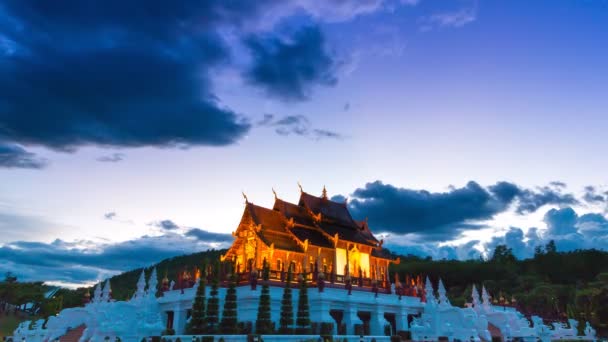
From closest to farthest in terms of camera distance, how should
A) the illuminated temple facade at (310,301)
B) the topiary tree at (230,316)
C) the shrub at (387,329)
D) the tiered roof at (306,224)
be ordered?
the topiary tree at (230,316) → the illuminated temple facade at (310,301) → the shrub at (387,329) → the tiered roof at (306,224)

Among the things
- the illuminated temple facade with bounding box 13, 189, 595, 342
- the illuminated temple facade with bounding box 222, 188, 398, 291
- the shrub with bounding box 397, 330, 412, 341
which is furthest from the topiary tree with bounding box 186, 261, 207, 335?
the shrub with bounding box 397, 330, 412, 341

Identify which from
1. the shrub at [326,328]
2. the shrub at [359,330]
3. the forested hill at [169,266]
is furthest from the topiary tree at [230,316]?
the forested hill at [169,266]

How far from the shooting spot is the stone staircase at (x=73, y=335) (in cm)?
2511

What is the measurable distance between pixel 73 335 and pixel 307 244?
49.9 ft

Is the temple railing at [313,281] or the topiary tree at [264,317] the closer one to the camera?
the topiary tree at [264,317]

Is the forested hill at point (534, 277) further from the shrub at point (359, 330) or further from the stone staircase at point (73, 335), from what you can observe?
the stone staircase at point (73, 335)

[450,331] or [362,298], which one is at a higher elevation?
[362,298]

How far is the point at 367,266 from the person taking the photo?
1452 inches

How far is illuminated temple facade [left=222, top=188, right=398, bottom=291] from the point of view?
3119 centimetres

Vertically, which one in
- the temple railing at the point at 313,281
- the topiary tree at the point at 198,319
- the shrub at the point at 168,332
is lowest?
the shrub at the point at 168,332

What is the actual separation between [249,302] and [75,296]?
5928cm

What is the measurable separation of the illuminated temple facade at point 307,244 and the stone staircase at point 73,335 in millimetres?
9916

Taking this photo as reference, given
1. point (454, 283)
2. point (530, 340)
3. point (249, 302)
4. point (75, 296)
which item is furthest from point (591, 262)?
point (75, 296)

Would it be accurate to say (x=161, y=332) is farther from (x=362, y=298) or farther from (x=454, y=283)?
(x=454, y=283)
